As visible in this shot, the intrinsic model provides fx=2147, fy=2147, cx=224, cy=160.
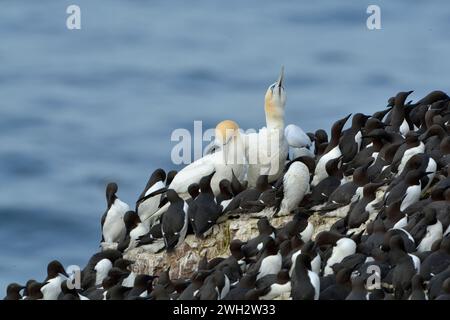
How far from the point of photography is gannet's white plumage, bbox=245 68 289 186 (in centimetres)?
2067

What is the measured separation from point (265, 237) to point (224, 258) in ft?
1.42

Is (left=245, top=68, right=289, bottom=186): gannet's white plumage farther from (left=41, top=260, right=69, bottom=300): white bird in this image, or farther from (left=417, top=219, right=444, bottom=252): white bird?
(left=417, top=219, right=444, bottom=252): white bird

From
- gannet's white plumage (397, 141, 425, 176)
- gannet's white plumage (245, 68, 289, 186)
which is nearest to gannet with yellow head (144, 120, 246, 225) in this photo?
gannet's white plumage (245, 68, 289, 186)

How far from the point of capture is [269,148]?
20812 mm

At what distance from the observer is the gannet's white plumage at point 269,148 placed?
20.7 meters

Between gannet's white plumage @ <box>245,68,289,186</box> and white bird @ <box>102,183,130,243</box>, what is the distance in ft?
Result: 4.22

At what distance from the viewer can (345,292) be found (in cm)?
1706

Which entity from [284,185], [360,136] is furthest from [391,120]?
[284,185]

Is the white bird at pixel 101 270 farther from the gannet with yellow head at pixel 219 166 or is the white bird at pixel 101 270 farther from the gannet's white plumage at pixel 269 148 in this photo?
the gannet's white plumage at pixel 269 148

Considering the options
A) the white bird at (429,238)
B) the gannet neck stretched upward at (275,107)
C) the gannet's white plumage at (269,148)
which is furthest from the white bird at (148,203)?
the white bird at (429,238)

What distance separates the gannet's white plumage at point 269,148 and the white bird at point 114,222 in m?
1.29

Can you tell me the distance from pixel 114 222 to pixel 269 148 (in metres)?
1.70
